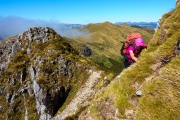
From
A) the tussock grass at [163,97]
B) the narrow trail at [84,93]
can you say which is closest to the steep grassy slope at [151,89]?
the tussock grass at [163,97]

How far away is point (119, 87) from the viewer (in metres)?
18.9

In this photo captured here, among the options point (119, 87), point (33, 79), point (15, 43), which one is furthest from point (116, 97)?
point (15, 43)

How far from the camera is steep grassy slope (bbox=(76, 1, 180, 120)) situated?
1488cm

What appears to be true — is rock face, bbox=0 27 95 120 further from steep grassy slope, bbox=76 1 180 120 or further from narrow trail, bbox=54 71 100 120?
steep grassy slope, bbox=76 1 180 120

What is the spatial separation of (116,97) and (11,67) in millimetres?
103177

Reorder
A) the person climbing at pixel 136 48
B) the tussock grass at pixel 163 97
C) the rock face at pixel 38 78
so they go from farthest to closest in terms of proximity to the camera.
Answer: the rock face at pixel 38 78, the person climbing at pixel 136 48, the tussock grass at pixel 163 97

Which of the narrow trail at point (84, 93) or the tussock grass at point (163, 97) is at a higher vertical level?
the tussock grass at point (163, 97)

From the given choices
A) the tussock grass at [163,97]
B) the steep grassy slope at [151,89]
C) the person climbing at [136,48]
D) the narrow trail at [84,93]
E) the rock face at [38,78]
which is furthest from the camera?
the rock face at [38,78]

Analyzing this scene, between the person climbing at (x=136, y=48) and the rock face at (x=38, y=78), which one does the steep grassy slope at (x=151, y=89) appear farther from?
the rock face at (x=38, y=78)

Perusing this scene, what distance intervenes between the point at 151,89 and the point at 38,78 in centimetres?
8657

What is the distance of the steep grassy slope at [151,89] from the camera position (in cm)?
1488

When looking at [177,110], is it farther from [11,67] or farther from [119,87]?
[11,67]

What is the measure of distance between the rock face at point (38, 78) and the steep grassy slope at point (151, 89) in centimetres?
7557

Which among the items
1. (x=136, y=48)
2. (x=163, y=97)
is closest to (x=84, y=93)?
(x=136, y=48)
